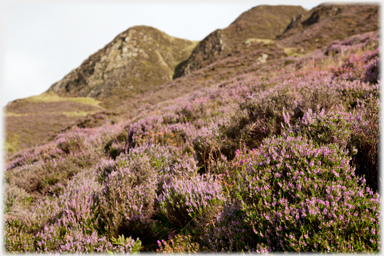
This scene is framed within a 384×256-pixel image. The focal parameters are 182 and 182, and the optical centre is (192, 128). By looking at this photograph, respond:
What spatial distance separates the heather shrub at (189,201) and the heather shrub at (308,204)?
0.51 m

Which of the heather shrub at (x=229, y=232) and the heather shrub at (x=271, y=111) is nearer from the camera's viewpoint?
the heather shrub at (x=229, y=232)

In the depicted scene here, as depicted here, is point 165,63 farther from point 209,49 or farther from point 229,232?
point 229,232

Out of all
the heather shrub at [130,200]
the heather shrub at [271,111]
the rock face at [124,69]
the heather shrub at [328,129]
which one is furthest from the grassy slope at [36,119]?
the heather shrub at [328,129]

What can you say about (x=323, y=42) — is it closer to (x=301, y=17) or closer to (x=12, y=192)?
(x=301, y=17)

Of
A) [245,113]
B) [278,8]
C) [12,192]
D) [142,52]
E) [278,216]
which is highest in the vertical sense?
[278,8]

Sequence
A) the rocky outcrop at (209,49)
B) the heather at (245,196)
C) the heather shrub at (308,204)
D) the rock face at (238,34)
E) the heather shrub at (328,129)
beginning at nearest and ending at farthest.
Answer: the heather shrub at (308,204) → the heather at (245,196) → the heather shrub at (328,129) → the rocky outcrop at (209,49) → the rock face at (238,34)

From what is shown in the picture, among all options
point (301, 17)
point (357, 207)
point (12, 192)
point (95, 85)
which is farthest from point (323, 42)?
point (95, 85)

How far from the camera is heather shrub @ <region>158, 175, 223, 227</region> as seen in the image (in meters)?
A: 2.23

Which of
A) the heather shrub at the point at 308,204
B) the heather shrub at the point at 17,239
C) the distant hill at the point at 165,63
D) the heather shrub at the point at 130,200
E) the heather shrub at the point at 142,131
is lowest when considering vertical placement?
the heather shrub at the point at 17,239

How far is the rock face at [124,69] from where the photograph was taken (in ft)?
152

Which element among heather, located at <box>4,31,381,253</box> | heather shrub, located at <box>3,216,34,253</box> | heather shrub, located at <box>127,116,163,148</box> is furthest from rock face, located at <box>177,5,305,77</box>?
heather shrub, located at <box>3,216,34,253</box>

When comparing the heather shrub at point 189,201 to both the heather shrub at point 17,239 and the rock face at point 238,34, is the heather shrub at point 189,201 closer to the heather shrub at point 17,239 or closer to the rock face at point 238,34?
the heather shrub at point 17,239

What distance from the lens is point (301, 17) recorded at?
4816 centimetres

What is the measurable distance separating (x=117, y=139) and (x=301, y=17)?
6049 centimetres
